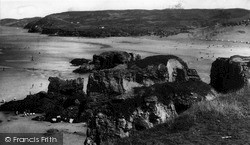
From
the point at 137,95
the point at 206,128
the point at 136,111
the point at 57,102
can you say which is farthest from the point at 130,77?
the point at 57,102

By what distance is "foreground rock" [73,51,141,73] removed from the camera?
72.1 metres

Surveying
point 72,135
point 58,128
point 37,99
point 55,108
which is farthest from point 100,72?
point 37,99

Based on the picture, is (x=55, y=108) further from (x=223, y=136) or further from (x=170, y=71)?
(x=223, y=136)

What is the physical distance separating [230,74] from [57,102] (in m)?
28.4

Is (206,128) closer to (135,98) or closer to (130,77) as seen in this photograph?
(135,98)

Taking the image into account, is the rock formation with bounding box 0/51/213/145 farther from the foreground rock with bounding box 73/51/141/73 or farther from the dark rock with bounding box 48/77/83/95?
the foreground rock with bounding box 73/51/141/73

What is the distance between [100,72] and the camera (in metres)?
19.8

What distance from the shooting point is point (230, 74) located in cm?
2234

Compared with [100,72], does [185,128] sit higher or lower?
lower

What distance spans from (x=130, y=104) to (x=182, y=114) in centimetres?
259

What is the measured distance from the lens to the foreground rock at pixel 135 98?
51.5 feet

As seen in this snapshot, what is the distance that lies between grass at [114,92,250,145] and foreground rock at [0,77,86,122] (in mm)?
23485

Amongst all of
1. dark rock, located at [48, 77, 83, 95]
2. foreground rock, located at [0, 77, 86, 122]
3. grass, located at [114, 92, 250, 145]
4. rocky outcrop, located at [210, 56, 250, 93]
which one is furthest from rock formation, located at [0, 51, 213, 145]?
dark rock, located at [48, 77, 83, 95]

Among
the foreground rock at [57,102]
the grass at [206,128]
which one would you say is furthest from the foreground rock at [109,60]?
the grass at [206,128]
